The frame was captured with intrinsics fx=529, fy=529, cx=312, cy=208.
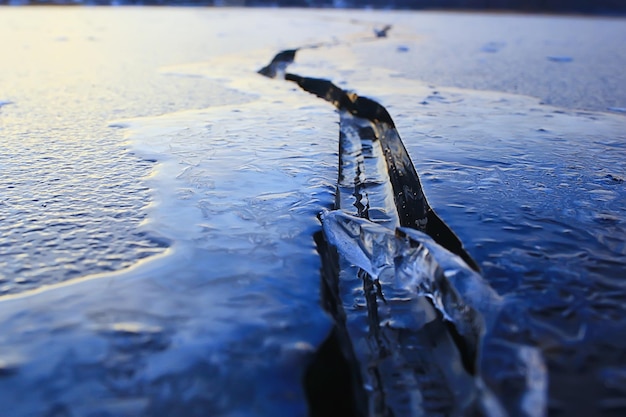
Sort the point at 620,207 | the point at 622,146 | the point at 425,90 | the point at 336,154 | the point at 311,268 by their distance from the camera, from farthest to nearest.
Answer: the point at 425,90
the point at 622,146
the point at 336,154
the point at 620,207
the point at 311,268

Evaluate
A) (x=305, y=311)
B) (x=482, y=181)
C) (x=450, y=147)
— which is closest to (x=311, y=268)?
(x=305, y=311)

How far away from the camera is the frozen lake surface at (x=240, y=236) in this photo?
0.58 m

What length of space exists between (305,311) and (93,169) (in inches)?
31.1

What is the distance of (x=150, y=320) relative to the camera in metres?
0.68

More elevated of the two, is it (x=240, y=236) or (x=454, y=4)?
(x=454, y=4)

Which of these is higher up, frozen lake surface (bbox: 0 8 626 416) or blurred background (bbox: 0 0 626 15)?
blurred background (bbox: 0 0 626 15)

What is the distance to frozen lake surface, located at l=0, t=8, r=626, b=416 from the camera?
1.90 feet

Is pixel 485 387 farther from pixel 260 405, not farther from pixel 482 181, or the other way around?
pixel 482 181

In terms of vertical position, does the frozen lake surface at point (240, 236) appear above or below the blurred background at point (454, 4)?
below

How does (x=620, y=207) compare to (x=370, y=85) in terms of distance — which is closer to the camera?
(x=620, y=207)

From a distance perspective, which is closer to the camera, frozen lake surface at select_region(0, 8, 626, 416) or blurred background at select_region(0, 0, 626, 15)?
frozen lake surface at select_region(0, 8, 626, 416)

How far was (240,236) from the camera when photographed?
914 mm

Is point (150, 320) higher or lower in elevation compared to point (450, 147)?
lower

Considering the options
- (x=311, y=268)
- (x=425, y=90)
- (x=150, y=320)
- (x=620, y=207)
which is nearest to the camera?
(x=150, y=320)
